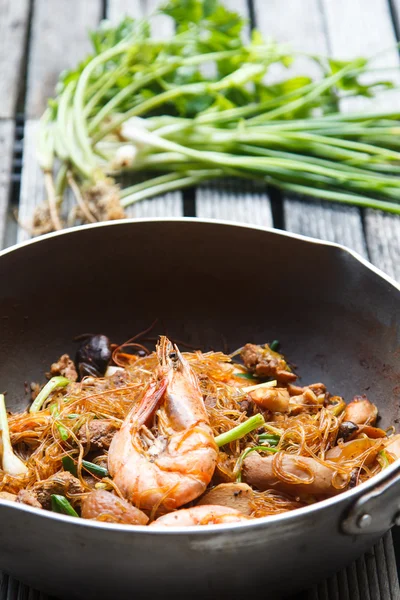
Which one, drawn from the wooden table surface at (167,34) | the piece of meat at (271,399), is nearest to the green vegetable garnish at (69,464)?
the piece of meat at (271,399)

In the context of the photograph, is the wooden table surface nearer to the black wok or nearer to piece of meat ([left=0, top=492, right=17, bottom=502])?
the black wok

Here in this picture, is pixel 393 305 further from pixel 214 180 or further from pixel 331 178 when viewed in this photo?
pixel 214 180

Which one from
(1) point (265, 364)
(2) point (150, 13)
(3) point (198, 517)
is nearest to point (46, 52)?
(2) point (150, 13)

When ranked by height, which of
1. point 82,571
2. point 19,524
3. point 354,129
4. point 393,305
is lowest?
point 82,571

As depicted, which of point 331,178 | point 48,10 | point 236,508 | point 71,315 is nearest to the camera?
point 236,508

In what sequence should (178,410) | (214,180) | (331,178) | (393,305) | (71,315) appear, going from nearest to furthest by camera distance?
(178,410), (393,305), (71,315), (331,178), (214,180)

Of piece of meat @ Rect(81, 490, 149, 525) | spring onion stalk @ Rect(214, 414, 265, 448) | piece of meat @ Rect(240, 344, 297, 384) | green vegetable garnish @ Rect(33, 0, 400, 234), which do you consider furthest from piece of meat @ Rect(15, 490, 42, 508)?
green vegetable garnish @ Rect(33, 0, 400, 234)

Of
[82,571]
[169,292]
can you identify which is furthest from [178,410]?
[169,292]

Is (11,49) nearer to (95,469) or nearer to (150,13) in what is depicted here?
(150,13)
